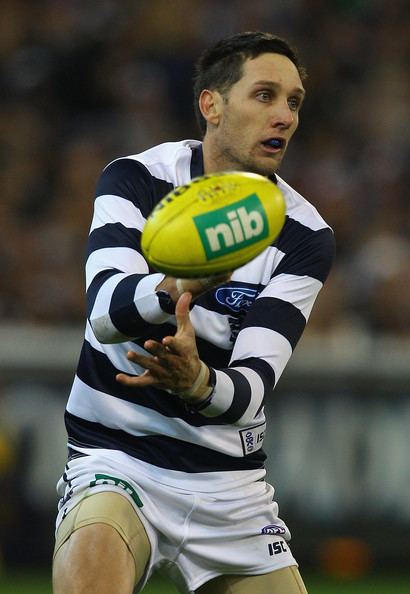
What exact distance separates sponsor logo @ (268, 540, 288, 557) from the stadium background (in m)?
3.76

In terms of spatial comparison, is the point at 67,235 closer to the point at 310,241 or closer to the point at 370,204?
the point at 370,204

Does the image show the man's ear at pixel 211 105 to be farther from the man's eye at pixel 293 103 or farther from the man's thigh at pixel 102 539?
the man's thigh at pixel 102 539

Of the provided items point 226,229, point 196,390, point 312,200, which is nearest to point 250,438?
point 196,390

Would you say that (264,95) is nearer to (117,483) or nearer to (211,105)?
(211,105)

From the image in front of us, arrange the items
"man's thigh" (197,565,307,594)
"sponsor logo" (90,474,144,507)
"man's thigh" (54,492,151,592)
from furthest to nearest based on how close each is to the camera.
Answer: "man's thigh" (197,565,307,594)
"sponsor logo" (90,474,144,507)
"man's thigh" (54,492,151,592)

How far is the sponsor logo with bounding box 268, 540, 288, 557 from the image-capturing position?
4180 mm

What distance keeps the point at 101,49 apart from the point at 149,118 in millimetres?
763

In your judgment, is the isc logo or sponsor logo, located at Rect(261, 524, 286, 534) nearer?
the isc logo

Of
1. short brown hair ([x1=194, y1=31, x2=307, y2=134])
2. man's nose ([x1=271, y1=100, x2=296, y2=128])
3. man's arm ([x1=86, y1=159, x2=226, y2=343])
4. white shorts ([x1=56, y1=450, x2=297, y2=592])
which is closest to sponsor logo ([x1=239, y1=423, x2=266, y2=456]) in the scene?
white shorts ([x1=56, y1=450, x2=297, y2=592])

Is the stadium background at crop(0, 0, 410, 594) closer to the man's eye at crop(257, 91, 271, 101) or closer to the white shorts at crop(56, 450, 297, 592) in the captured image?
the white shorts at crop(56, 450, 297, 592)

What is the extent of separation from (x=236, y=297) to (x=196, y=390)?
64 cm

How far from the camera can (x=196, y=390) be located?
12.0ft

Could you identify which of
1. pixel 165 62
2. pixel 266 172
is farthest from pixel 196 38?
pixel 266 172

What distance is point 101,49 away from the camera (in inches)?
428
